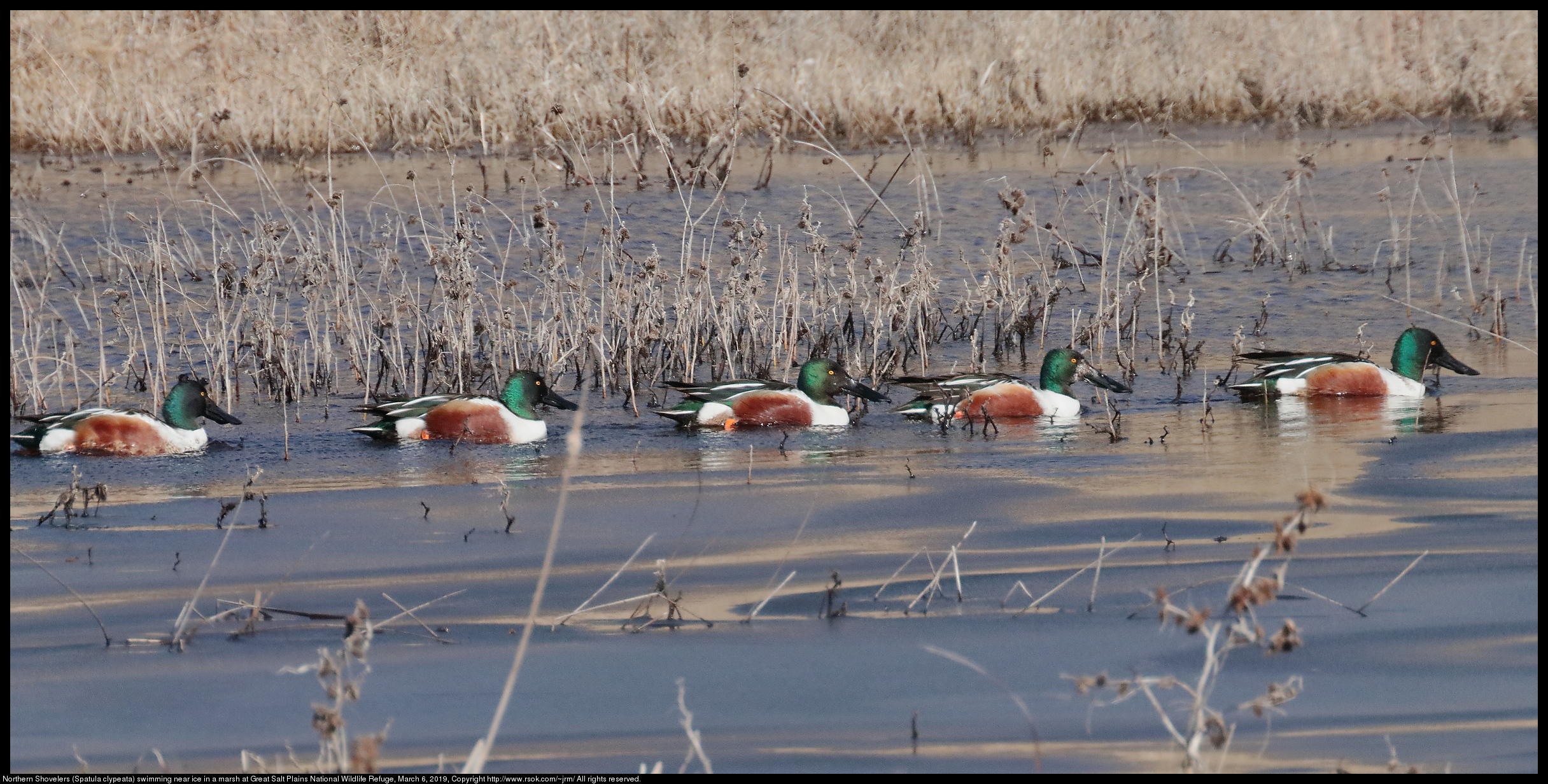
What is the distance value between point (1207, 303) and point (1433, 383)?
7.47 feet

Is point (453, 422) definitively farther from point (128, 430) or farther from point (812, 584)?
point (812, 584)

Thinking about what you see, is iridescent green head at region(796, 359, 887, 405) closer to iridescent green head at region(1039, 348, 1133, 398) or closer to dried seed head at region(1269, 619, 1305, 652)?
iridescent green head at region(1039, 348, 1133, 398)

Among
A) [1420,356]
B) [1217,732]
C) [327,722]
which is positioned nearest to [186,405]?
[327,722]

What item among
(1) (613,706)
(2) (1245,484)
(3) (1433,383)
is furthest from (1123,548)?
(3) (1433,383)

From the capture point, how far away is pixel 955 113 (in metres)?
19.3

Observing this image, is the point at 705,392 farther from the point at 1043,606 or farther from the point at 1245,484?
the point at 1043,606

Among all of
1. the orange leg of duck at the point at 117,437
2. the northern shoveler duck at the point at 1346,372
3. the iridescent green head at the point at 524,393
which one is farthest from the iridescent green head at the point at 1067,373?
the orange leg of duck at the point at 117,437

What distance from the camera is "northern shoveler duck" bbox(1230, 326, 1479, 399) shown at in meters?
9.11

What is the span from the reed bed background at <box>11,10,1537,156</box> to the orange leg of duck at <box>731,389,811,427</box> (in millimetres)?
7967

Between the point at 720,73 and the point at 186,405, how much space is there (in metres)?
12.9

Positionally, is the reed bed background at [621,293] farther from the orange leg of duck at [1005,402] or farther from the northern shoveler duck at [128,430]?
the orange leg of duck at [1005,402]

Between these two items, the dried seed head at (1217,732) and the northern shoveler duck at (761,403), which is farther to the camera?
the northern shoveler duck at (761,403)

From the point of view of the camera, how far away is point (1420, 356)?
30.8 ft

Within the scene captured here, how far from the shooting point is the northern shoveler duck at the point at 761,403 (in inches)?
337
